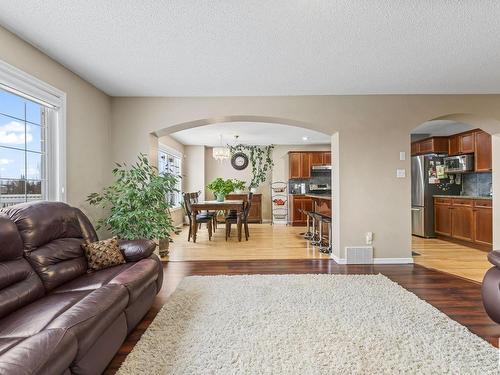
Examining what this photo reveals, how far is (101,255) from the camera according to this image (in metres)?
2.43

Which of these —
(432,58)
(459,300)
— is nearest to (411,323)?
(459,300)

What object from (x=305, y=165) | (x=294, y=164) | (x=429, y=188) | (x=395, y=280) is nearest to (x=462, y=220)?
(x=429, y=188)

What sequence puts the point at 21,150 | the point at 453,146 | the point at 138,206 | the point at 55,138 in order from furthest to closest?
the point at 453,146 < the point at 138,206 < the point at 55,138 < the point at 21,150

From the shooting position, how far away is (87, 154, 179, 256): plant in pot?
3.39m

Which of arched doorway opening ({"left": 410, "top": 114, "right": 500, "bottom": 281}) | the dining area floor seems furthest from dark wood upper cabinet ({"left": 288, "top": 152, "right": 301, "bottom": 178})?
arched doorway opening ({"left": 410, "top": 114, "right": 500, "bottom": 281})

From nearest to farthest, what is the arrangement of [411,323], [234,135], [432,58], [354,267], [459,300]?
[411,323] → [459,300] → [432,58] → [354,267] → [234,135]

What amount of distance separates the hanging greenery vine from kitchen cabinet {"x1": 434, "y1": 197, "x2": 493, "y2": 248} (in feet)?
14.5

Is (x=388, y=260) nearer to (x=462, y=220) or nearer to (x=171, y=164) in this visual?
(x=462, y=220)

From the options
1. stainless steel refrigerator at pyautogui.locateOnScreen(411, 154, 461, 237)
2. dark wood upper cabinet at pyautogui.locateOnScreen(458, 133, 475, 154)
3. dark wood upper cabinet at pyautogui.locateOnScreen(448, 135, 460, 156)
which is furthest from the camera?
stainless steel refrigerator at pyautogui.locateOnScreen(411, 154, 461, 237)

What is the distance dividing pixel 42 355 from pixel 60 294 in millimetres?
868

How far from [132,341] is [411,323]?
2167mm

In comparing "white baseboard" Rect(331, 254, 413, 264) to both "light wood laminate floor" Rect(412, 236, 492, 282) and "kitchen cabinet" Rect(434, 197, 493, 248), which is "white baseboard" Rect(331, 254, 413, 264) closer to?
"light wood laminate floor" Rect(412, 236, 492, 282)

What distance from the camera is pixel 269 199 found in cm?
841

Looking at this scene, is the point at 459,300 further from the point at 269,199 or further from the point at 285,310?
the point at 269,199
